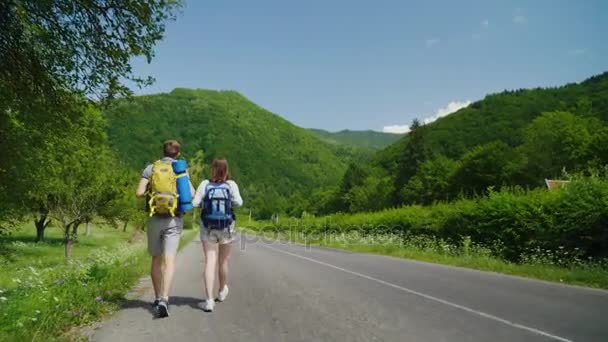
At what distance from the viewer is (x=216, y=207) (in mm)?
6637

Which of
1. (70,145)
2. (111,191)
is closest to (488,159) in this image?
(111,191)

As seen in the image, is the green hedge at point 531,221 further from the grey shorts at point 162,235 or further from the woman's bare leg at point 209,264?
the grey shorts at point 162,235

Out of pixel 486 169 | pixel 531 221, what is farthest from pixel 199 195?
pixel 486 169

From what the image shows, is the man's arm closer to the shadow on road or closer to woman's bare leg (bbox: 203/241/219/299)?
woman's bare leg (bbox: 203/241/219/299)

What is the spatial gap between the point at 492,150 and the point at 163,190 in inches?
2816

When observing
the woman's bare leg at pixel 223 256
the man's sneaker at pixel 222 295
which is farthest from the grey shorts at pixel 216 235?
the man's sneaker at pixel 222 295

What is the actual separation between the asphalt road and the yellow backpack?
1400mm

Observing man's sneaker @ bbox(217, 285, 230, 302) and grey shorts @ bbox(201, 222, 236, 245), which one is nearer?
grey shorts @ bbox(201, 222, 236, 245)

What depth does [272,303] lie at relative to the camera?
6.96 meters

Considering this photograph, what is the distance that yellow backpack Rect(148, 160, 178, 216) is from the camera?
602 cm

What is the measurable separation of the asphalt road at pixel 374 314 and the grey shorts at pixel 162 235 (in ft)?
2.80

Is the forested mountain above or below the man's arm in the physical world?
above

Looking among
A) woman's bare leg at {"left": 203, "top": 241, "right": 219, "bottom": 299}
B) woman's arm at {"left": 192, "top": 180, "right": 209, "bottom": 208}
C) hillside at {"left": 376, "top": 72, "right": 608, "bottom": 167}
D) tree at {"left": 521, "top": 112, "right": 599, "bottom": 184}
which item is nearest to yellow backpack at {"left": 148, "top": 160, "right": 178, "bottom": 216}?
woman's arm at {"left": 192, "top": 180, "right": 209, "bottom": 208}

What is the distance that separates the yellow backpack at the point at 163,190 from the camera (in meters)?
6.02
